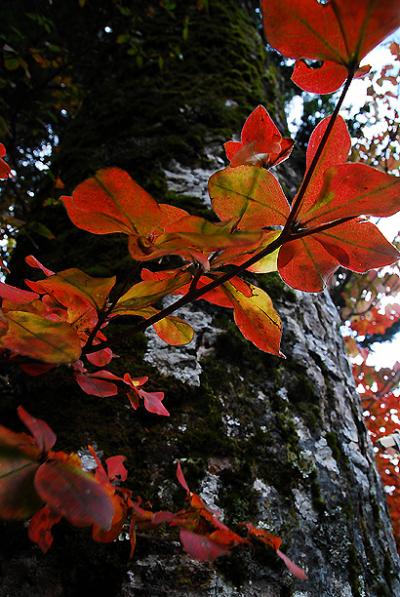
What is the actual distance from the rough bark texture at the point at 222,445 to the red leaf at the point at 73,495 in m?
0.13

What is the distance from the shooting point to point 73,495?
27 cm

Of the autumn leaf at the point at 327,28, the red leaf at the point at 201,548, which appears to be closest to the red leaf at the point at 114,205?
the autumn leaf at the point at 327,28

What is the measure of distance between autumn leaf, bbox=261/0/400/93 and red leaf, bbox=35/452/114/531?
0.32 m

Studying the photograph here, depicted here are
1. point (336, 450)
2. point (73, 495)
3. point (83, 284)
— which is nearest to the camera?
point (73, 495)

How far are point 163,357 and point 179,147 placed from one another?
74cm

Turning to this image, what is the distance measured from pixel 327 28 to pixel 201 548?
0.40 m

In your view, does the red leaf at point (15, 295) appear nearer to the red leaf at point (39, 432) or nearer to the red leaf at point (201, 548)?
the red leaf at point (39, 432)

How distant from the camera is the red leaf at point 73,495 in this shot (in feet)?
0.84

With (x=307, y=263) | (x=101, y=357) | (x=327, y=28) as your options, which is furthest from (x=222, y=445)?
(x=327, y=28)

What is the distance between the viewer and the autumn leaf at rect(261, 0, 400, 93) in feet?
0.93

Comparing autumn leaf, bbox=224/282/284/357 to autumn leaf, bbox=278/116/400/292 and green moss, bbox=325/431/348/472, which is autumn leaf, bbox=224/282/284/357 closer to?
autumn leaf, bbox=278/116/400/292

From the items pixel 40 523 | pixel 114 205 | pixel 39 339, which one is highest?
pixel 114 205

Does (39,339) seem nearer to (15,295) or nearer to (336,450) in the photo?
(15,295)

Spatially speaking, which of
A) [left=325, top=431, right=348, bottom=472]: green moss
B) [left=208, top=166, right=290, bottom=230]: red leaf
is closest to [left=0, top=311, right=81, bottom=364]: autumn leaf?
[left=208, top=166, right=290, bottom=230]: red leaf
